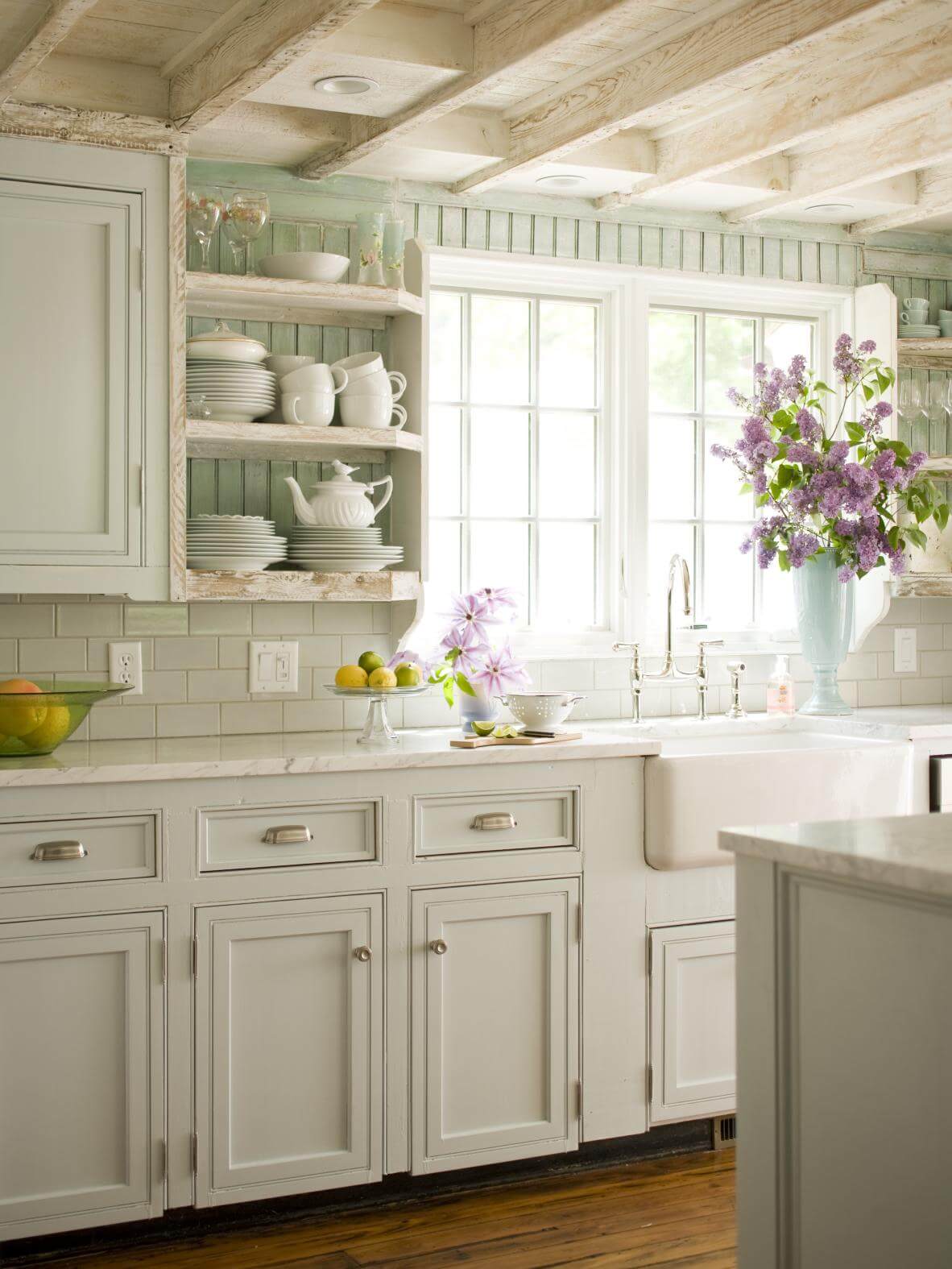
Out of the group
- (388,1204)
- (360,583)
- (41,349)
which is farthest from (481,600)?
(388,1204)

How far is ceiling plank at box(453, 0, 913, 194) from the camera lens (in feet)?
7.98

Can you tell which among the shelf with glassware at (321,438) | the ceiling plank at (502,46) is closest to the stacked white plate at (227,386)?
the shelf with glassware at (321,438)

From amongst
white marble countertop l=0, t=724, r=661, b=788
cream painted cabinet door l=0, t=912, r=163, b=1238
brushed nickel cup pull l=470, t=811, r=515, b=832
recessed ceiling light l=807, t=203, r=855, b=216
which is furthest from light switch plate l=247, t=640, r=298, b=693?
recessed ceiling light l=807, t=203, r=855, b=216

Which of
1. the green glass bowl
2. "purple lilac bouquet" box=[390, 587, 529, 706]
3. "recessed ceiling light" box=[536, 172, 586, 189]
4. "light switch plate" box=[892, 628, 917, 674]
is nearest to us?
the green glass bowl

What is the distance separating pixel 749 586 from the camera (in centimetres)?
408

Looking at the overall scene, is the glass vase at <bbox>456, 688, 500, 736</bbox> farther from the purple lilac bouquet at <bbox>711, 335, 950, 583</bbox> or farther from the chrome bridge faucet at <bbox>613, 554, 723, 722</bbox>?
the purple lilac bouquet at <bbox>711, 335, 950, 583</bbox>

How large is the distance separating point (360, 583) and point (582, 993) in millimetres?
1037

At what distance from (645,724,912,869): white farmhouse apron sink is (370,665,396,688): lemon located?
597mm

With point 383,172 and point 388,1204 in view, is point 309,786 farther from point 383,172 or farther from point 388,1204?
point 383,172

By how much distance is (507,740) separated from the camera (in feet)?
9.94

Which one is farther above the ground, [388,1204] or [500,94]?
[500,94]

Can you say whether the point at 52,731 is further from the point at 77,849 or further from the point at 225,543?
the point at 225,543

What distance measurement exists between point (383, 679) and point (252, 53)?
1293mm

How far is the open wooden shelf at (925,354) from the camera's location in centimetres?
403
